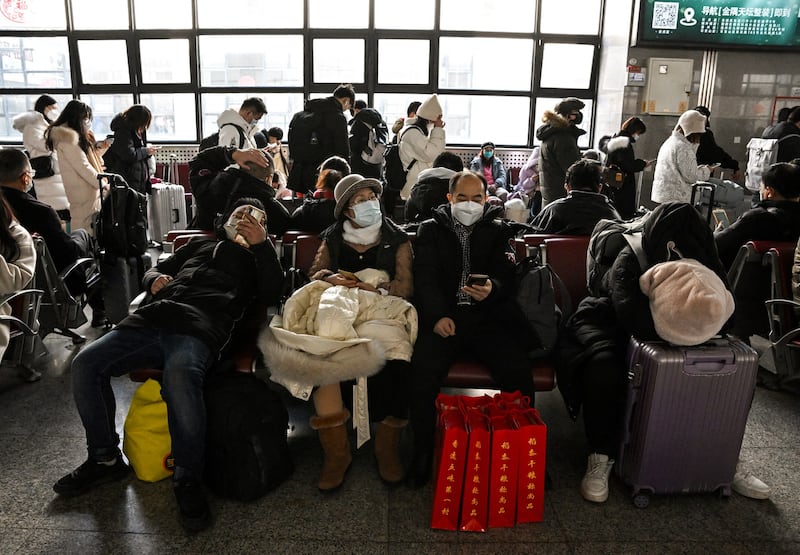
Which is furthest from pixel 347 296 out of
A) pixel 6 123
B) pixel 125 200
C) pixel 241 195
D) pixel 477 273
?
pixel 6 123

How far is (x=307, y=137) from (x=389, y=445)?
3.62 m

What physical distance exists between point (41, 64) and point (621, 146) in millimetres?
8675

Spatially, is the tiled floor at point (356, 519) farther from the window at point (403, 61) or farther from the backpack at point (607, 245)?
the window at point (403, 61)

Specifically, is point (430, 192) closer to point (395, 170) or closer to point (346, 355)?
point (346, 355)

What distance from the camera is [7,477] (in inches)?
102

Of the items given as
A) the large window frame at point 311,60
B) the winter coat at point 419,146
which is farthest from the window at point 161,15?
the winter coat at point 419,146

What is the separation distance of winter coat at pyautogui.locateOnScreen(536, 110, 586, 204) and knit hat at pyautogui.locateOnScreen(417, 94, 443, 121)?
0.98 m

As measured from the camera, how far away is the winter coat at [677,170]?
5.95 metres

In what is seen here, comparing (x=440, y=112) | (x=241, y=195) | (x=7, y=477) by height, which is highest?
(x=440, y=112)

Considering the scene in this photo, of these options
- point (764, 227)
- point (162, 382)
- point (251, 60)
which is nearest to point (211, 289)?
point (162, 382)

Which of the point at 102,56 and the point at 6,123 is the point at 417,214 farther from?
the point at 6,123

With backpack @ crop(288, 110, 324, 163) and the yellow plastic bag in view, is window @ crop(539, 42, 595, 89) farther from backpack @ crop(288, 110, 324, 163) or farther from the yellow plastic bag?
the yellow plastic bag

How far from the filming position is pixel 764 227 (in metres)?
3.70

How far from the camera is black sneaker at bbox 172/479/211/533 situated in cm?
225
